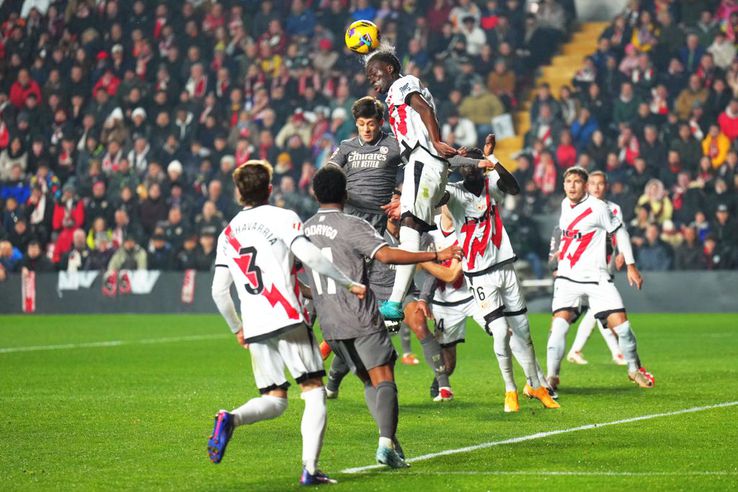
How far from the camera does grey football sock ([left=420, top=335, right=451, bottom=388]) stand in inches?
429

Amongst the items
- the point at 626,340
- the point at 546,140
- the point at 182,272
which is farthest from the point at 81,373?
the point at 546,140

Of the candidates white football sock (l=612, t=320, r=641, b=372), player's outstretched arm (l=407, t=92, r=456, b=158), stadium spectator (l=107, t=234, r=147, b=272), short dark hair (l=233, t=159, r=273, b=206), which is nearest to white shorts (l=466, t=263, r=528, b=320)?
player's outstretched arm (l=407, t=92, r=456, b=158)

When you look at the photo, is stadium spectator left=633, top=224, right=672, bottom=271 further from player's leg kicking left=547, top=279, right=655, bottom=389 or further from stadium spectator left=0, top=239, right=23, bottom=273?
stadium spectator left=0, top=239, right=23, bottom=273

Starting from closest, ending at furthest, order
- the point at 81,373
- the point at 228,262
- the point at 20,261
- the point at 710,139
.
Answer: the point at 228,262, the point at 81,373, the point at 710,139, the point at 20,261

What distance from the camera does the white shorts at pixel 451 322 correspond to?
11.1 m

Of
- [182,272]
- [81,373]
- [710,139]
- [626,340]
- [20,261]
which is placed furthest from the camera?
[20,261]

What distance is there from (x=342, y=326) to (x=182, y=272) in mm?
17864

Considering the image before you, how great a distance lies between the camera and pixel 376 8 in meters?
28.4

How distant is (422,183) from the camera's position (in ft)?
31.2

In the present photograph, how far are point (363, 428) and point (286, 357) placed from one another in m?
2.47

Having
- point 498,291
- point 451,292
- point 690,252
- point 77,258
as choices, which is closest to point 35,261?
point 77,258

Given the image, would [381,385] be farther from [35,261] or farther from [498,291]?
[35,261]

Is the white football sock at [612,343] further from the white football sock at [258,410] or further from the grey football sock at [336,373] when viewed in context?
the white football sock at [258,410]

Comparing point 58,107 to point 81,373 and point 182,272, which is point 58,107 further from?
point 81,373
